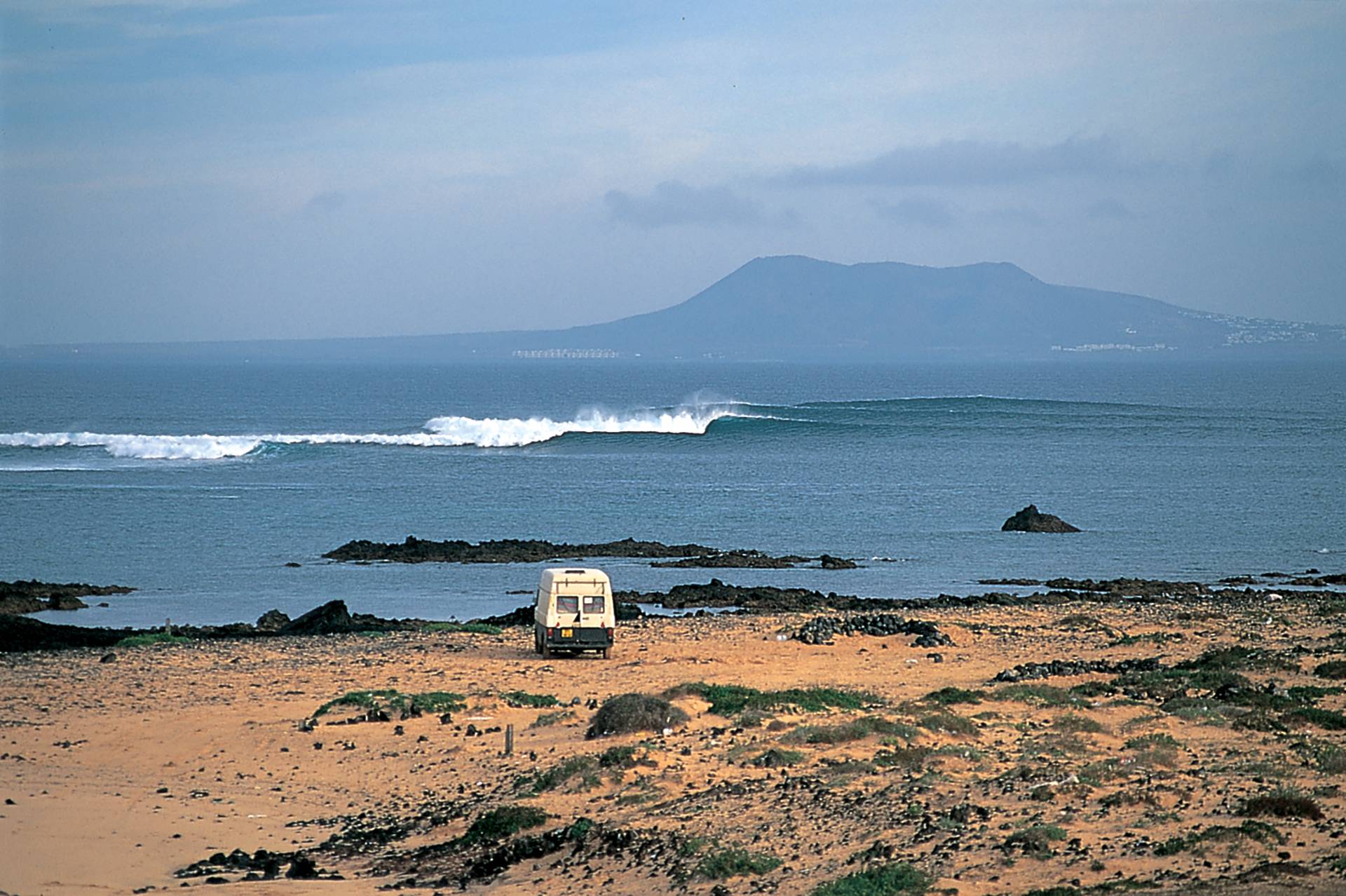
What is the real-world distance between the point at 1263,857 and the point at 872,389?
14086cm

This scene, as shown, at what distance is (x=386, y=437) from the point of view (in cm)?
7719

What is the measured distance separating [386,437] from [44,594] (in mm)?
47451

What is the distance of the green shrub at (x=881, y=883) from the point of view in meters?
9.55

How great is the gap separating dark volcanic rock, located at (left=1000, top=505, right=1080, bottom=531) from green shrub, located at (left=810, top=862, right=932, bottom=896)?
32.0 meters

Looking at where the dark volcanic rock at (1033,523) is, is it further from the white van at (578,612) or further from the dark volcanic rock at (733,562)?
the white van at (578,612)

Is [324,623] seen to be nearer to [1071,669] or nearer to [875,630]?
[875,630]

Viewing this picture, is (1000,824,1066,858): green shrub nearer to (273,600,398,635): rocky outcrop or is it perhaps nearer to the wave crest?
(273,600,398,635): rocky outcrop

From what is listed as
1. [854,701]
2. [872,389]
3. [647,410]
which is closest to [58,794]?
[854,701]

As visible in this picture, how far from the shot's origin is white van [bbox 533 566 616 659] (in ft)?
69.0

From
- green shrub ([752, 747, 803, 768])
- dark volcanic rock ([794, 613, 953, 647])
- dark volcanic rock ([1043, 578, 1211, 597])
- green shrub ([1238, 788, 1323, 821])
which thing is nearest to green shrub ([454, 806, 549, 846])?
green shrub ([752, 747, 803, 768])

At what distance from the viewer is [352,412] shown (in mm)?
104312

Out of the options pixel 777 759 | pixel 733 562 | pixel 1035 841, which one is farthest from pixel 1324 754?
pixel 733 562

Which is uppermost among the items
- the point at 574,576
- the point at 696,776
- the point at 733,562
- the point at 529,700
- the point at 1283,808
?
the point at 574,576

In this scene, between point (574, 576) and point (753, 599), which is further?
point (753, 599)
